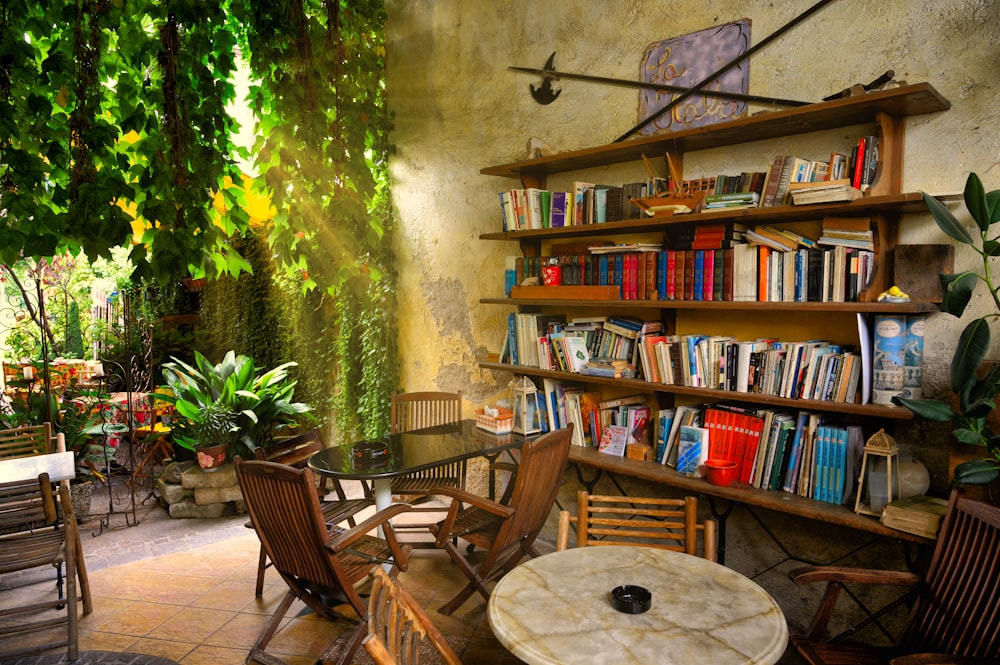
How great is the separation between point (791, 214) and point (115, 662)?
3836 millimetres

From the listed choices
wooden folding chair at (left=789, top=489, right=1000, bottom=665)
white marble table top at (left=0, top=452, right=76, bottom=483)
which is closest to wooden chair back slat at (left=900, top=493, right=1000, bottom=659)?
wooden folding chair at (left=789, top=489, right=1000, bottom=665)

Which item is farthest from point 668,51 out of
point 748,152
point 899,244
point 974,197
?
point 974,197

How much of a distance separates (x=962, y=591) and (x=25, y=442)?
17.5ft

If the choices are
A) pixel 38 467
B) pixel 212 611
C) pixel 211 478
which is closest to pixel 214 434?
pixel 211 478

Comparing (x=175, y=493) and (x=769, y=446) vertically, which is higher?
(x=769, y=446)

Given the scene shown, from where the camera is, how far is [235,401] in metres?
5.35

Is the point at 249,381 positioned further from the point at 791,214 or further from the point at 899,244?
the point at 899,244

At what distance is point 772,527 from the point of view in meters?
3.33

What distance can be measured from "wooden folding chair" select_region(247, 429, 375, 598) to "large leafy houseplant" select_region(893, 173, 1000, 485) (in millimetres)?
2871

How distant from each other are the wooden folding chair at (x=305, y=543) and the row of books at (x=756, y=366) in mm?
1577

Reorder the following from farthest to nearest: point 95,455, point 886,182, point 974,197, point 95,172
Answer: point 95,455, point 95,172, point 886,182, point 974,197

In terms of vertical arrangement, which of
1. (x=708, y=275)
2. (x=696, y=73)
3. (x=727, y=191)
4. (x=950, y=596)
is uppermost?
(x=696, y=73)

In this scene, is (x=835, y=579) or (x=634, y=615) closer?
(x=634, y=615)

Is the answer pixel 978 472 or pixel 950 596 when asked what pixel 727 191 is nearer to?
pixel 978 472
